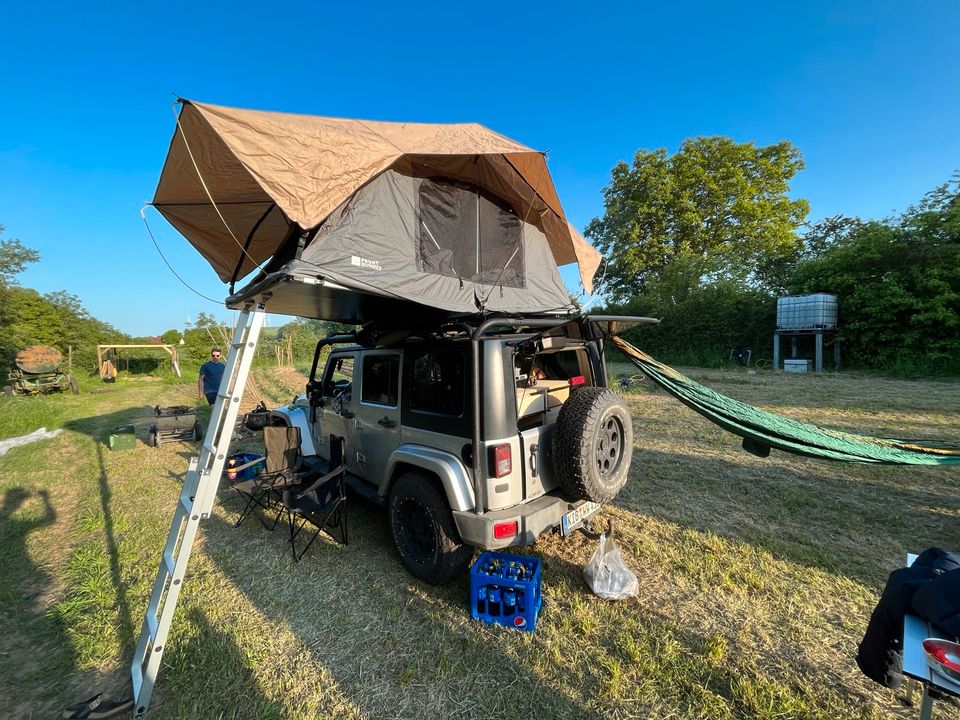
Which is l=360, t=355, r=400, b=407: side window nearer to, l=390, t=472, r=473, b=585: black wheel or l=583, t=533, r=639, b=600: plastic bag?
l=390, t=472, r=473, b=585: black wheel

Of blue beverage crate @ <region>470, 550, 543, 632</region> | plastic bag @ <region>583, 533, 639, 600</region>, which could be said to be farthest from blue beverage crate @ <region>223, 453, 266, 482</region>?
plastic bag @ <region>583, 533, 639, 600</region>

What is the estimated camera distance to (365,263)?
3025 mm

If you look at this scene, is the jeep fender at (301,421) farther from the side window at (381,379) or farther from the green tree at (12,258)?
the green tree at (12,258)

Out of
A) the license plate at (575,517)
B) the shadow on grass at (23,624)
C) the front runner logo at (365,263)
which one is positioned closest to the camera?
the shadow on grass at (23,624)

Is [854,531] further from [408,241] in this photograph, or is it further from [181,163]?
[181,163]

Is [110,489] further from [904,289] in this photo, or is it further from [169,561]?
[904,289]

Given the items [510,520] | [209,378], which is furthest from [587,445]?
[209,378]

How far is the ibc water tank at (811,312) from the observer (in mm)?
15117

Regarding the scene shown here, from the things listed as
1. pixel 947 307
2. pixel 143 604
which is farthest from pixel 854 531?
pixel 947 307

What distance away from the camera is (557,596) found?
9.03 ft

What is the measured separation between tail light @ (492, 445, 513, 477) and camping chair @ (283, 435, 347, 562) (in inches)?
63.6

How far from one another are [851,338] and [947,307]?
260 cm

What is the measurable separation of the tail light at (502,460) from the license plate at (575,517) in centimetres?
62

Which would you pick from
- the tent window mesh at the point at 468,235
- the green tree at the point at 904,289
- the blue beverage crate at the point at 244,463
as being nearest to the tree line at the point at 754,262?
the green tree at the point at 904,289
